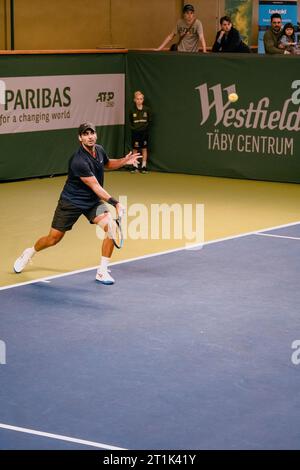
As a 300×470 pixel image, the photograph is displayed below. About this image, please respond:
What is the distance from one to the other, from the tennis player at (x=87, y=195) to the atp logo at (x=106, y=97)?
8.43m

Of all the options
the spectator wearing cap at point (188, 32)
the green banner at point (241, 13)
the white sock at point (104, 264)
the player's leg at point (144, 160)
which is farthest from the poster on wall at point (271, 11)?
the white sock at point (104, 264)

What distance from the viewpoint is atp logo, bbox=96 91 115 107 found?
20359mm

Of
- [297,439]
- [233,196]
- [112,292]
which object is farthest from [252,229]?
[297,439]

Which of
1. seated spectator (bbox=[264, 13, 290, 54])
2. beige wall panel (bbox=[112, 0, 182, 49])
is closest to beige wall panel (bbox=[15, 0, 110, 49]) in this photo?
beige wall panel (bbox=[112, 0, 182, 49])

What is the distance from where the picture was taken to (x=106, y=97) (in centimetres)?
2052

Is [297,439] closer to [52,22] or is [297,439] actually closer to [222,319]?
[222,319]

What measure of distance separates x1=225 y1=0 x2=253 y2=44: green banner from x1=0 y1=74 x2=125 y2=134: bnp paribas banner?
6.46 meters

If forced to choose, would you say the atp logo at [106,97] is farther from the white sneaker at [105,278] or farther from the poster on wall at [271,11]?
the white sneaker at [105,278]

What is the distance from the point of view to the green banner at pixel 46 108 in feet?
61.1

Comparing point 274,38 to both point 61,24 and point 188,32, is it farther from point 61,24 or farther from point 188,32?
point 61,24

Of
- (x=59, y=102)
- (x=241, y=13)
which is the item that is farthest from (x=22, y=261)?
(x=241, y=13)

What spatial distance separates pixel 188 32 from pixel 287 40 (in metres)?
2.01

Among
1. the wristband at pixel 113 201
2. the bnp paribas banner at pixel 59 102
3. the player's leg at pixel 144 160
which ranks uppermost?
the bnp paribas banner at pixel 59 102

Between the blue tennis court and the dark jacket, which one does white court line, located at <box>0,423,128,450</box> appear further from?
the dark jacket
